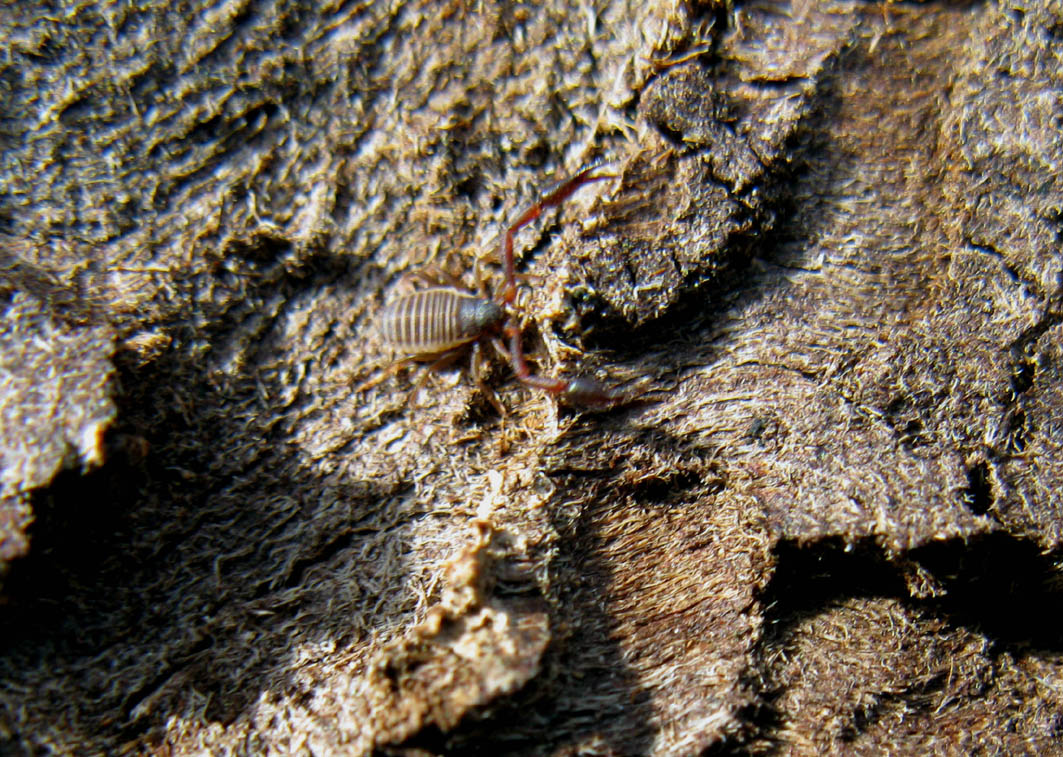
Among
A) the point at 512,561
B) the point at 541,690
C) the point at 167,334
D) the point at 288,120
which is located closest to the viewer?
the point at 541,690

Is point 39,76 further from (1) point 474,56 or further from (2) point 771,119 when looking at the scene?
(2) point 771,119

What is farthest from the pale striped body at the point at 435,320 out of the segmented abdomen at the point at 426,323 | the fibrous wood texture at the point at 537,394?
the fibrous wood texture at the point at 537,394

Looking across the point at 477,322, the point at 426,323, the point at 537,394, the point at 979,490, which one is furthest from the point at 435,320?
the point at 979,490

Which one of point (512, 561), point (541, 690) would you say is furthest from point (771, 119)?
point (541, 690)

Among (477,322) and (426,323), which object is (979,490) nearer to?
(477,322)

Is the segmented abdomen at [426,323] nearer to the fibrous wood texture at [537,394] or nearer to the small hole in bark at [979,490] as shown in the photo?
the fibrous wood texture at [537,394]
